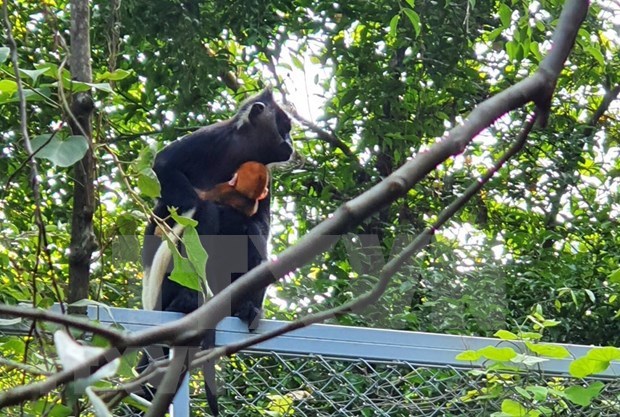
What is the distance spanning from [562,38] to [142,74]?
189 inches

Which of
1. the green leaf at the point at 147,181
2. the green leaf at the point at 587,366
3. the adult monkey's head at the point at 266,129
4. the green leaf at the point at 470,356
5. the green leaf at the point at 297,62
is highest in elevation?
the green leaf at the point at 297,62

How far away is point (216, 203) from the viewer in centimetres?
409

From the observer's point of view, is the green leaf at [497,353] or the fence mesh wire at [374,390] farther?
the fence mesh wire at [374,390]

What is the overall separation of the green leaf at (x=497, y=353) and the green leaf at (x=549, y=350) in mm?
77

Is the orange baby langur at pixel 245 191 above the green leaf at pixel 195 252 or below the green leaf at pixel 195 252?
above

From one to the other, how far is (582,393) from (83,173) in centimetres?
124

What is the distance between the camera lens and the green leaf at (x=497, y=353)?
1.83m

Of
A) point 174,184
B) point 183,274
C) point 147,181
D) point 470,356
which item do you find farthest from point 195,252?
point 174,184

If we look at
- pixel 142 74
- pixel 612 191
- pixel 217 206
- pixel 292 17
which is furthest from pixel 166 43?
pixel 612 191

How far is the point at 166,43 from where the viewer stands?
489 centimetres

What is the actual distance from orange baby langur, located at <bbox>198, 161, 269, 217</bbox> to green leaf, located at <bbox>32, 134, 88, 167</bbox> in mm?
3073

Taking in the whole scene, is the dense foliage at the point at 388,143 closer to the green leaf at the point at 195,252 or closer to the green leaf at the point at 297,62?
the green leaf at the point at 297,62

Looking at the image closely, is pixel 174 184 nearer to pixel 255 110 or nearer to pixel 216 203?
pixel 216 203

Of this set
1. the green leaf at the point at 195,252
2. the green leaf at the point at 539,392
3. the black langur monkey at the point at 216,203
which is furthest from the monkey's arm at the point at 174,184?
the green leaf at the point at 195,252
